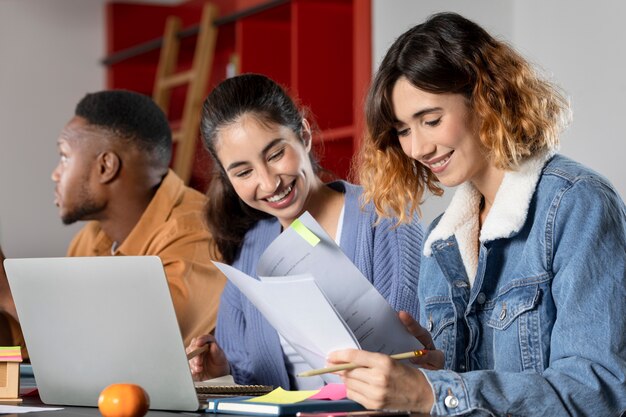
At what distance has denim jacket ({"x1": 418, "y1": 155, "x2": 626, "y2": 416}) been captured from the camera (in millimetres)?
1376

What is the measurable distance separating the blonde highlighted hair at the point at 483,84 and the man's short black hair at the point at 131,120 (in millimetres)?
1339

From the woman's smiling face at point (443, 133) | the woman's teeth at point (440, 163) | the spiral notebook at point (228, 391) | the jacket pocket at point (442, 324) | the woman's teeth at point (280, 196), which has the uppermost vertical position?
the woman's smiling face at point (443, 133)

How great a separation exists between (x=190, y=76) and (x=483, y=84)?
3.39 m

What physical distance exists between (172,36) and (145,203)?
87.1 inches

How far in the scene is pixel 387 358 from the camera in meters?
1.32

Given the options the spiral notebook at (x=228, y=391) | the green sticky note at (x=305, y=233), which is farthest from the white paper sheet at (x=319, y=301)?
the spiral notebook at (x=228, y=391)

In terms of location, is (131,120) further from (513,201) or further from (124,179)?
(513,201)

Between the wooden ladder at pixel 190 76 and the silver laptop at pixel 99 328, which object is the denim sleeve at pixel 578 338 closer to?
the silver laptop at pixel 99 328

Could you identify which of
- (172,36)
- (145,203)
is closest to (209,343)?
(145,203)

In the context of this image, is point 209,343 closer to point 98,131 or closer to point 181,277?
point 181,277

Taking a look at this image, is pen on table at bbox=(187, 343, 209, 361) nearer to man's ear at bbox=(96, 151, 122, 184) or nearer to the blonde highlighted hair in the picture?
the blonde highlighted hair

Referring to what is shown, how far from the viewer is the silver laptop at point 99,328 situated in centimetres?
147

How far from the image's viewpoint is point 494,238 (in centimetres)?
162

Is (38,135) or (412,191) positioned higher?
(412,191)
